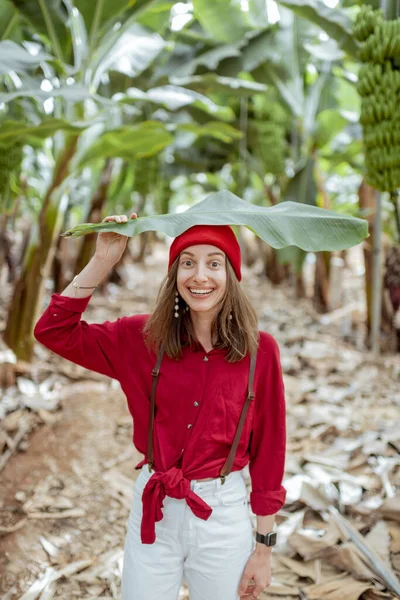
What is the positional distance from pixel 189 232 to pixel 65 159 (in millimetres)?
1879

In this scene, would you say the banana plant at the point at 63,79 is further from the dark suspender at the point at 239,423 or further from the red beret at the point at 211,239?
the dark suspender at the point at 239,423

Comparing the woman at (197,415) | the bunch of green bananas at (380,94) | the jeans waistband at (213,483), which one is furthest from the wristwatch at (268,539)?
the bunch of green bananas at (380,94)

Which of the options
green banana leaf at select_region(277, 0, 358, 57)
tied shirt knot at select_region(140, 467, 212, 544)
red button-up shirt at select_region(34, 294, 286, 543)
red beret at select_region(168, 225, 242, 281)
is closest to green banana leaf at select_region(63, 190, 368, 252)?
red beret at select_region(168, 225, 242, 281)

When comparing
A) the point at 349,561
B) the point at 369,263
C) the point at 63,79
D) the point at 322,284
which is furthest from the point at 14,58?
the point at 322,284

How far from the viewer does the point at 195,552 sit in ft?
3.90

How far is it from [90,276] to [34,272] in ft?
5.99

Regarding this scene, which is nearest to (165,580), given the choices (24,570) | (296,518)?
(24,570)

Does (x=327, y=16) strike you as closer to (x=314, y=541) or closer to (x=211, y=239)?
(x=211, y=239)

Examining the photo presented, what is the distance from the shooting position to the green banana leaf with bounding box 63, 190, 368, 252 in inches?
43.6

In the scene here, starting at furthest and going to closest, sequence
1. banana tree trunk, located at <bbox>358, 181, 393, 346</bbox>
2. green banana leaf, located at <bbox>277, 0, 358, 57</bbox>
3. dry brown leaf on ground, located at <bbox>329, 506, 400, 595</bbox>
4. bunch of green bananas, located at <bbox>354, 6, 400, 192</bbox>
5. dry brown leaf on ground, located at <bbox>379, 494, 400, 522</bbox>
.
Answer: banana tree trunk, located at <bbox>358, 181, 393, 346</bbox>
green banana leaf, located at <bbox>277, 0, 358, 57</bbox>
bunch of green bananas, located at <bbox>354, 6, 400, 192</bbox>
dry brown leaf on ground, located at <bbox>379, 494, 400, 522</bbox>
dry brown leaf on ground, located at <bbox>329, 506, 400, 595</bbox>

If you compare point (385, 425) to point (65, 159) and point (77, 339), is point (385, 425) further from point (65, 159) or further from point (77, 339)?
point (65, 159)

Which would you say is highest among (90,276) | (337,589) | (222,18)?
(222,18)

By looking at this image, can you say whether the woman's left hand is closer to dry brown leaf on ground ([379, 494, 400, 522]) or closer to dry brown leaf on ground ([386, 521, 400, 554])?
dry brown leaf on ground ([386, 521, 400, 554])

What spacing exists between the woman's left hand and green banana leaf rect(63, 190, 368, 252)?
2.44ft
